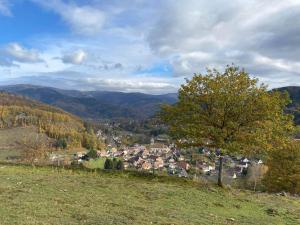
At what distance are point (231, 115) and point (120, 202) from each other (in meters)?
14.2

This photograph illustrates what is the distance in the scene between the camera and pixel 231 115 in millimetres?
30594

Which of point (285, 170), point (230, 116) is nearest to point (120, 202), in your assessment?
point (230, 116)

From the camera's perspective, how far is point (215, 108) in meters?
31.0

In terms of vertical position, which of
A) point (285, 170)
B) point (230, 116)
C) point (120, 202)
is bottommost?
point (285, 170)

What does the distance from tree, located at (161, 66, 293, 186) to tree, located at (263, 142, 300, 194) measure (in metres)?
26.4

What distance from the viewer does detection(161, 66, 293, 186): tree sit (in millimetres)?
29688

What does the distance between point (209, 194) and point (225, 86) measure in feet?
30.6

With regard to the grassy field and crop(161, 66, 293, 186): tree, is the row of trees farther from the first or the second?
the grassy field

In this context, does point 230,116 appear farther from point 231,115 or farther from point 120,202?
point 120,202

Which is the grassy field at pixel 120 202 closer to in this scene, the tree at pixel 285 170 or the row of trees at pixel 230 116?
the row of trees at pixel 230 116

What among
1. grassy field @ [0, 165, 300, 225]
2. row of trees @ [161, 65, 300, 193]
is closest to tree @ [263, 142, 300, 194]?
row of trees @ [161, 65, 300, 193]

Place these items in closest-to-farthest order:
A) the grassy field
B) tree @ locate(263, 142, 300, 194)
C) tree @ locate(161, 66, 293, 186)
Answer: the grassy field < tree @ locate(161, 66, 293, 186) < tree @ locate(263, 142, 300, 194)

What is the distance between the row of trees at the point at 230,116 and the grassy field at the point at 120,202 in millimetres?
3896

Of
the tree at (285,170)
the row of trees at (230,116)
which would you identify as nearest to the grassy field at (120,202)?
the row of trees at (230,116)
